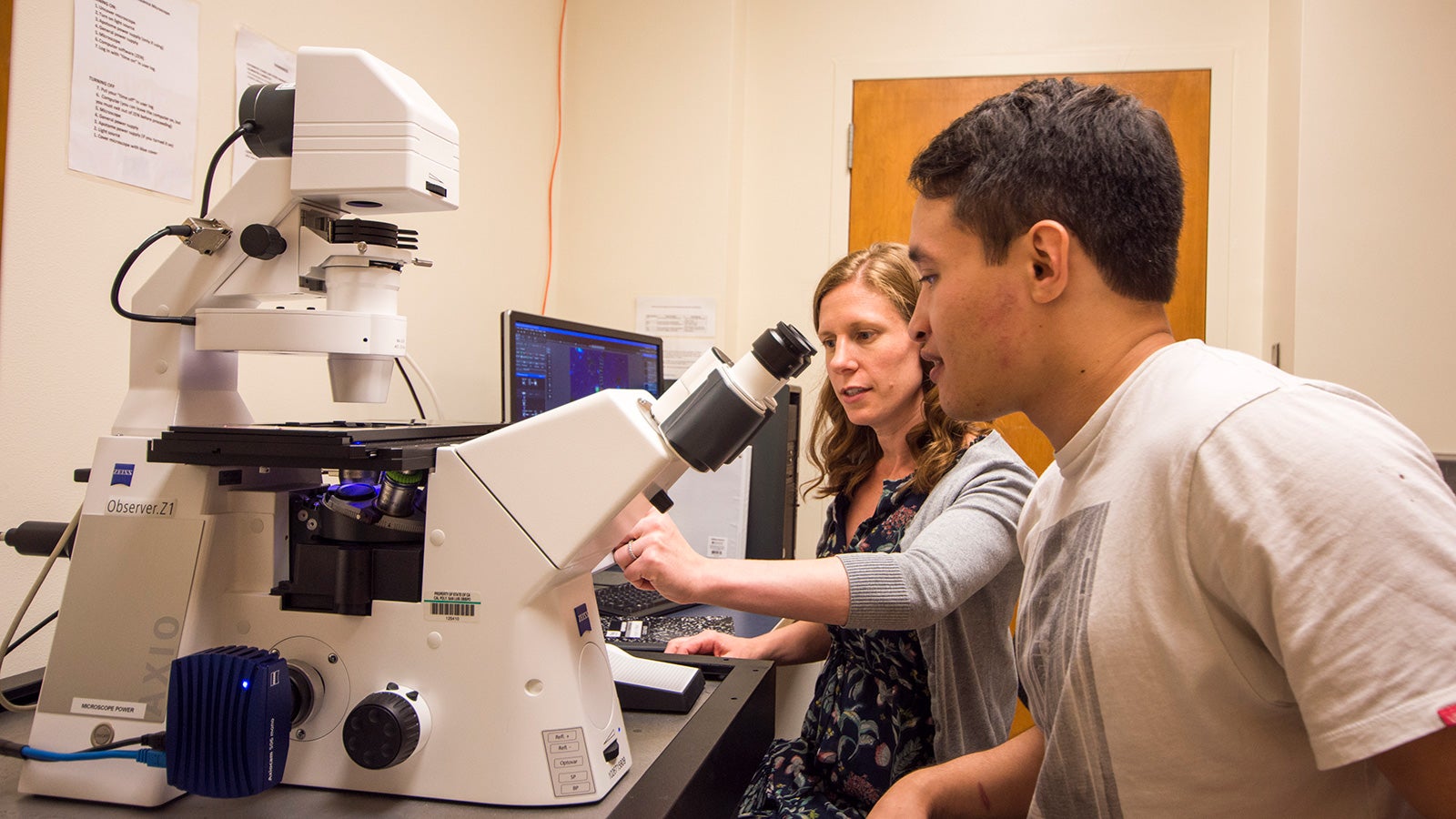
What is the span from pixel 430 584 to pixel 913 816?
0.52 meters

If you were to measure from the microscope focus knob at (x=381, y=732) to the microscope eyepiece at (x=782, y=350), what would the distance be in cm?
40

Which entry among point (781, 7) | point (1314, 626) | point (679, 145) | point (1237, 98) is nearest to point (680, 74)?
point (679, 145)

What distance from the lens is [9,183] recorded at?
1078 millimetres

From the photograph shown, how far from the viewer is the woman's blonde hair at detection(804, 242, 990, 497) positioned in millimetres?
1357

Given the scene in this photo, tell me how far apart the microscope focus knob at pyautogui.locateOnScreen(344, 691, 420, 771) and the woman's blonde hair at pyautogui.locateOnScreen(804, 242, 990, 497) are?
0.82m

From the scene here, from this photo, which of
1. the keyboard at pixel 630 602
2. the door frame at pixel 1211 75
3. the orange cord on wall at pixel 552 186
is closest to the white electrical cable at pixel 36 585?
the keyboard at pixel 630 602

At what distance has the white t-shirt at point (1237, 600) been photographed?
1.81ft

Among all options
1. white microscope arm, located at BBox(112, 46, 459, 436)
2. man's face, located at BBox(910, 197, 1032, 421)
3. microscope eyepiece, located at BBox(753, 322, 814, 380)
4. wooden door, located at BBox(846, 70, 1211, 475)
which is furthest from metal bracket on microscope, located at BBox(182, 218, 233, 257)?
wooden door, located at BBox(846, 70, 1211, 475)

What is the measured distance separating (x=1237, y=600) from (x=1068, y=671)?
0.57 feet

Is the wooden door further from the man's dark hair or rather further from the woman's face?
the man's dark hair

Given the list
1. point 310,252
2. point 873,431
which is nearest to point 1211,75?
point 873,431

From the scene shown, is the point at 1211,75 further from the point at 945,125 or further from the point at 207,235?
the point at 207,235

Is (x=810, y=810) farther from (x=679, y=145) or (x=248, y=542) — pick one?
(x=679, y=145)

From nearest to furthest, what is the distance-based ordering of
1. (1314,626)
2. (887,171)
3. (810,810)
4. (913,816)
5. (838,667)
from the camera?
(1314,626)
(913,816)
(810,810)
(838,667)
(887,171)
